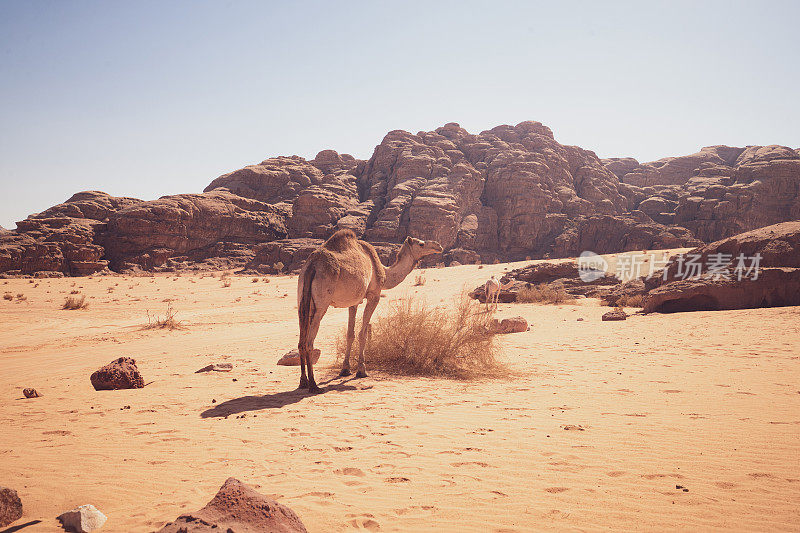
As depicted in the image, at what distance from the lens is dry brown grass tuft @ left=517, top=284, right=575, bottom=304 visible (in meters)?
21.0

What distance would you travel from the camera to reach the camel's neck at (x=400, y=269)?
359 inches

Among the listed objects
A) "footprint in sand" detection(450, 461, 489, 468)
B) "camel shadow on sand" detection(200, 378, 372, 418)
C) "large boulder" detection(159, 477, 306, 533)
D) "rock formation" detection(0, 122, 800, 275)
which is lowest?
"camel shadow on sand" detection(200, 378, 372, 418)

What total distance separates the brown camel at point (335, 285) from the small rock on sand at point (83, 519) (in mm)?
3989

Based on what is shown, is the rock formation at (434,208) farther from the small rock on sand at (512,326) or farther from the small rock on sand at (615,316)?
the small rock on sand at (512,326)

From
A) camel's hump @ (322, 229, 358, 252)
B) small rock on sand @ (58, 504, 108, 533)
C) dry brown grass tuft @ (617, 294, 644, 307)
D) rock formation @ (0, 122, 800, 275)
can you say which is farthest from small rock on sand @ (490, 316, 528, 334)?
rock formation @ (0, 122, 800, 275)

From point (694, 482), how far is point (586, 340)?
Answer: 8980 mm

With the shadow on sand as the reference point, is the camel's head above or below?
above

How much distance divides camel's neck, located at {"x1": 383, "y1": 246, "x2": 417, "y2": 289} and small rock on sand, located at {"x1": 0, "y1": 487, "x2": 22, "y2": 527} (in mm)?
6458

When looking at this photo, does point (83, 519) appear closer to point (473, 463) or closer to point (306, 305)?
point (473, 463)

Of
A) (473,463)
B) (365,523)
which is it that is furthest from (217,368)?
(365,523)

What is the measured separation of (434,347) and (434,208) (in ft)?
175

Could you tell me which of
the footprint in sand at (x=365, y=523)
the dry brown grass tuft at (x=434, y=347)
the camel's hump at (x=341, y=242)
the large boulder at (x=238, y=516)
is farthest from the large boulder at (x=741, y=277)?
the large boulder at (x=238, y=516)

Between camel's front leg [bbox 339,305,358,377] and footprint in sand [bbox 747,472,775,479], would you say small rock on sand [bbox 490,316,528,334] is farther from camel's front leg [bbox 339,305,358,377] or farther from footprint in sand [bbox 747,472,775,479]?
footprint in sand [bbox 747,472,775,479]

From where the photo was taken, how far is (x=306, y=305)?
699 cm
